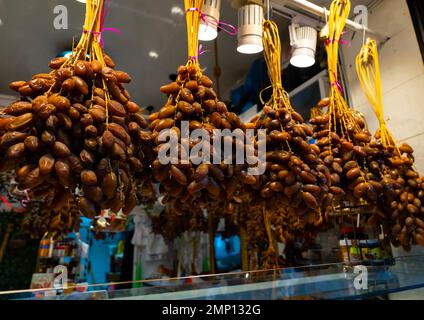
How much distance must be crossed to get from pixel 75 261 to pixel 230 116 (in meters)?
2.76

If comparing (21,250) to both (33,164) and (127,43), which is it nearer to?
(127,43)

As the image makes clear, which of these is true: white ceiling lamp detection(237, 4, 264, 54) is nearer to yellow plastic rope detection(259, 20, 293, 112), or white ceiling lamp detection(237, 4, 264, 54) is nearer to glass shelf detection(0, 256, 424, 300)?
yellow plastic rope detection(259, 20, 293, 112)

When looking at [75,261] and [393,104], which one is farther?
[75,261]

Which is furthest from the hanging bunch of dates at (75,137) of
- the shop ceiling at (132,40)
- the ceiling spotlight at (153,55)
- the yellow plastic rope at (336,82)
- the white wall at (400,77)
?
the ceiling spotlight at (153,55)

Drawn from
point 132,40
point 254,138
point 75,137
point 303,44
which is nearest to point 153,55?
point 132,40

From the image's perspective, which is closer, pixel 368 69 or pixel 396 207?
pixel 396 207

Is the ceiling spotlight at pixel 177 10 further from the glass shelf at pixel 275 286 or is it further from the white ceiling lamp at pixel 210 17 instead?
the glass shelf at pixel 275 286

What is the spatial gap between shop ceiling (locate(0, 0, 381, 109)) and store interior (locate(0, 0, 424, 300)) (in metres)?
0.01

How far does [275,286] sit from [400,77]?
135 centimetres

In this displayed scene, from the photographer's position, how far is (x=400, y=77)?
159 cm

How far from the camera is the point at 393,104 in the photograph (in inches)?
63.4

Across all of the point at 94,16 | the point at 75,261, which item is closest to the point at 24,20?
the point at 94,16

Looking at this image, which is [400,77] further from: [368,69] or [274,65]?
[274,65]

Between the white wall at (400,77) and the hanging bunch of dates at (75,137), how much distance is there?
1.47m
